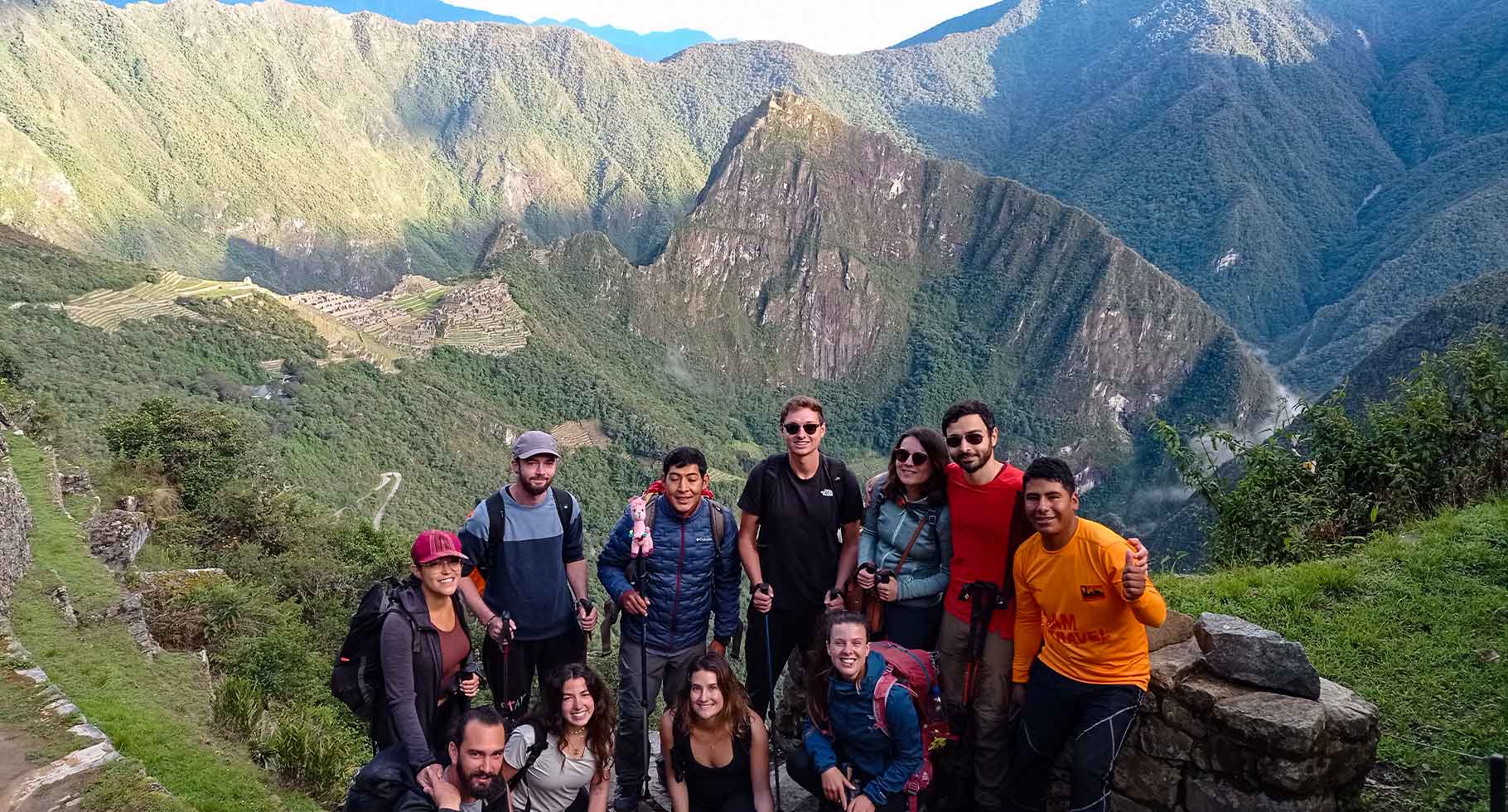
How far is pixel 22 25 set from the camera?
134 meters

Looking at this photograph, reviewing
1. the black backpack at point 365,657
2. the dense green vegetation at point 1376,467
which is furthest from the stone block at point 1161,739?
the dense green vegetation at point 1376,467

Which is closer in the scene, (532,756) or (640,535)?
(532,756)

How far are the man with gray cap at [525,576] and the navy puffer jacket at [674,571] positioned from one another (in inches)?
14.2

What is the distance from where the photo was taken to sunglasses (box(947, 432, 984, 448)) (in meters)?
4.77

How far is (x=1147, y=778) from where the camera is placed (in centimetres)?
506

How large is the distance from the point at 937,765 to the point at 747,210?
121148mm

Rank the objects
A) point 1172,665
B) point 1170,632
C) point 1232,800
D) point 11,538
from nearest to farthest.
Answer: point 1232,800, point 1172,665, point 1170,632, point 11,538

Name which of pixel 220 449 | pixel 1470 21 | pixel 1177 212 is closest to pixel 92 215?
pixel 220 449

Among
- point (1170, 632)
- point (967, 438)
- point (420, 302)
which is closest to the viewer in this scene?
point (967, 438)

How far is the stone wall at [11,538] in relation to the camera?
989 centimetres

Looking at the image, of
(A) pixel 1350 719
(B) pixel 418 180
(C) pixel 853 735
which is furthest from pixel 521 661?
(B) pixel 418 180

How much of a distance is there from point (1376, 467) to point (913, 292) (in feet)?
413

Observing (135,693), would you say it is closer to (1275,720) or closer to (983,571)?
(983,571)

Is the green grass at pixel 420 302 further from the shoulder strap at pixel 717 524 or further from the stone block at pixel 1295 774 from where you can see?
the stone block at pixel 1295 774
